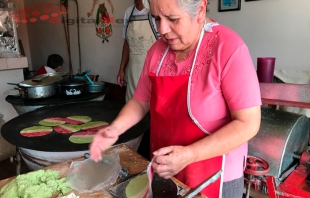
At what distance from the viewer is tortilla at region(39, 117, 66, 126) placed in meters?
1.87

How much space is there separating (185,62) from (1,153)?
115 inches

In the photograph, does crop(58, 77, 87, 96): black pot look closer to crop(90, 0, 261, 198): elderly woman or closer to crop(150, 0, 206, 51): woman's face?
crop(90, 0, 261, 198): elderly woman

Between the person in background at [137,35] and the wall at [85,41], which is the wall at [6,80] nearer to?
the wall at [85,41]

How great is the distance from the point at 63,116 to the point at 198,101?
146cm

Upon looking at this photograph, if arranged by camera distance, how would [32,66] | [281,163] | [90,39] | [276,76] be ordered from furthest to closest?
[32,66] < [90,39] < [276,76] < [281,163]

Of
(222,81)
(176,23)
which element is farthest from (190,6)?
(222,81)

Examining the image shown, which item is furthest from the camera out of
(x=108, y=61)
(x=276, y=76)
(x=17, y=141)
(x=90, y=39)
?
(x=90, y=39)

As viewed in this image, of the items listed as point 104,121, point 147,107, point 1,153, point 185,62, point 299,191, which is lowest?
point 1,153

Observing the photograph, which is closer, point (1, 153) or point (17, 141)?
point (17, 141)

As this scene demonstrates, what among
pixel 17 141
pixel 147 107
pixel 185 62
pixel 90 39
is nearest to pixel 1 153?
pixel 17 141

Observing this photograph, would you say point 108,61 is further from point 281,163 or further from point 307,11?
point 281,163

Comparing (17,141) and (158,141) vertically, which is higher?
(158,141)

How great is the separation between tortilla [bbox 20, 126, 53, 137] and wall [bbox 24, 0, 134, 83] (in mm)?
2121

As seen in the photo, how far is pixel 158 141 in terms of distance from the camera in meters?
1.12
